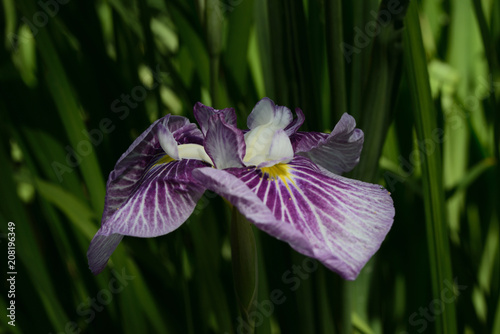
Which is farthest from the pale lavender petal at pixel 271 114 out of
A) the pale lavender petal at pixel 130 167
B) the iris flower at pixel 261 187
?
the pale lavender petal at pixel 130 167

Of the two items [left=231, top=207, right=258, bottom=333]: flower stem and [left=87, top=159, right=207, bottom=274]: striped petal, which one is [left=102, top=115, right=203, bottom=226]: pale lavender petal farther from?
[left=231, top=207, right=258, bottom=333]: flower stem

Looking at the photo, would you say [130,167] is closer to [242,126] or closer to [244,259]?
[244,259]

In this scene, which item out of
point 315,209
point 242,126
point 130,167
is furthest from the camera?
point 242,126

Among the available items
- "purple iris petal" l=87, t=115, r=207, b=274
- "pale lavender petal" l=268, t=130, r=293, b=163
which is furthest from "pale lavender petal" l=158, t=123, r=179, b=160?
"pale lavender petal" l=268, t=130, r=293, b=163

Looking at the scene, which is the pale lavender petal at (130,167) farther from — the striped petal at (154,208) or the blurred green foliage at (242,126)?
the blurred green foliage at (242,126)

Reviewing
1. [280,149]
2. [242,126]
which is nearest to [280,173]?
[280,149]

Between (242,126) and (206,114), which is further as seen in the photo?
(242,126)
